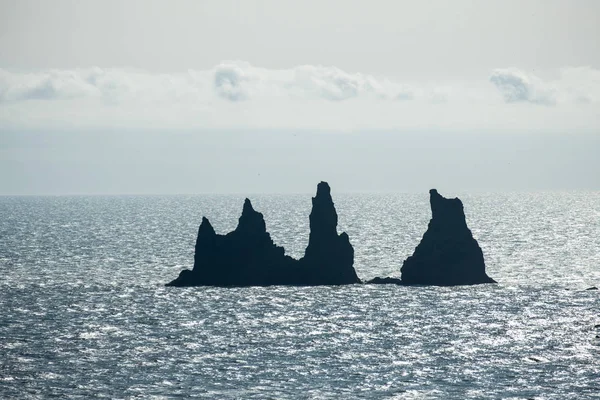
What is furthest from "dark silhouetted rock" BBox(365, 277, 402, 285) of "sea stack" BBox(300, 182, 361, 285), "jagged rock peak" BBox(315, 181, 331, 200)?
"jagged rock peak" BBox(315, 181, 331, 200)

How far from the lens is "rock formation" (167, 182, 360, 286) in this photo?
12419 cm

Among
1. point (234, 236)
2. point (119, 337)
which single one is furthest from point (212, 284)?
point (119, 337)

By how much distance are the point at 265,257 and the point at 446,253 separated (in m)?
22.3

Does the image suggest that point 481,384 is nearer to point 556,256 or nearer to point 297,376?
point 297,376

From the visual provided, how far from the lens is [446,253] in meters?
Result: 124

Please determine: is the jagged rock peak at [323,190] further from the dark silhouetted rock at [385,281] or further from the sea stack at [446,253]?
the sea stack at [446,253]

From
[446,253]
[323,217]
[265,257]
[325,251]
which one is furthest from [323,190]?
[446,253]

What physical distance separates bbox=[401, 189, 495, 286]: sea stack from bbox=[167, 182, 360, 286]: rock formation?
8.40m

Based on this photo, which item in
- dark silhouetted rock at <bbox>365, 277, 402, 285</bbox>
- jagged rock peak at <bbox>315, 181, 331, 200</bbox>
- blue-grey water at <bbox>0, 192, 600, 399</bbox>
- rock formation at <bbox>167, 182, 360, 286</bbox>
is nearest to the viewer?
blue-grey water at <bbox>0, 192, 600, 399</bbox>

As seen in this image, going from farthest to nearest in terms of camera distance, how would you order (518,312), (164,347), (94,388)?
(518,312), (164,347), (94,388)

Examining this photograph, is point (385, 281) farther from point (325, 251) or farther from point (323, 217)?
point (323, 217)

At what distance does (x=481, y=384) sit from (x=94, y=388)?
90.6 ft

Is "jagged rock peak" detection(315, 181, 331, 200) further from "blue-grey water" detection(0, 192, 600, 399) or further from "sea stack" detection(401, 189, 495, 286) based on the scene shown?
"sea stack" detection(401, 189, 495, 286)

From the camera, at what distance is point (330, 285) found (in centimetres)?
12650
